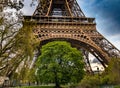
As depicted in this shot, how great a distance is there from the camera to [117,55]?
3719 cm

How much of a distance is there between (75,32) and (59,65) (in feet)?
23.3

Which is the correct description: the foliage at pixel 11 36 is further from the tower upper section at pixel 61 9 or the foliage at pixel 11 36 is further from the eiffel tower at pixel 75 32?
the tower upper section at pixel 61 9

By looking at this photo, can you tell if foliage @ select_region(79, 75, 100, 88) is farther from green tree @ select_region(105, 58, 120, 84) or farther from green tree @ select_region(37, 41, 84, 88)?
green tree @ select_region(37, 41, 84, 88)

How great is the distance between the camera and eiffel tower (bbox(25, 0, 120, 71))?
3728 cm

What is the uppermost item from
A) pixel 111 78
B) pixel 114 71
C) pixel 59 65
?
pixel 59 65

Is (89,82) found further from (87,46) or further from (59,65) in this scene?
(87,46)

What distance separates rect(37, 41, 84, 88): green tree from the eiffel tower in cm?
271

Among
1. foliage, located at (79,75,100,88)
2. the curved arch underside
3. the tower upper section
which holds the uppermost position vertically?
the tower upper section

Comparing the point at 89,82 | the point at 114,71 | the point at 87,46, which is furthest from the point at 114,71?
the point at 87,46

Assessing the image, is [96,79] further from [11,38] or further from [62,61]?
[11,38]

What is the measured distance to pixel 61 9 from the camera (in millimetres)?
47281

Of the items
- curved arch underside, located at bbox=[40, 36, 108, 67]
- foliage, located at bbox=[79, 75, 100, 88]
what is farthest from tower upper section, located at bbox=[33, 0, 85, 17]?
foliage, located at bbox=[79, 75, 100, 88]

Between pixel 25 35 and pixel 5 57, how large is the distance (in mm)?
1688

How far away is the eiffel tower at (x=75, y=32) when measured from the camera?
3728 cm
